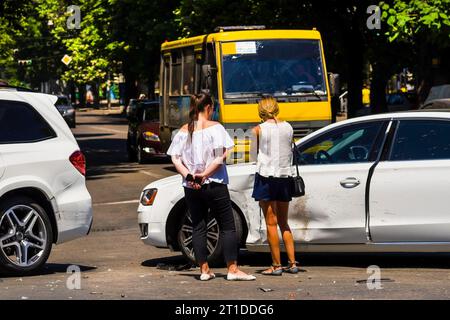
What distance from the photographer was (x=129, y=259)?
43.5ft

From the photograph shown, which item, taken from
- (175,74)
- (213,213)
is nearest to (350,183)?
(213,213)

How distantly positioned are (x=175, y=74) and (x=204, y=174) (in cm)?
1611

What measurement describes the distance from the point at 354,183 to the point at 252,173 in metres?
1.05

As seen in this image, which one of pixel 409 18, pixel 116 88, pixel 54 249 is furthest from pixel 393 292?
pixel 116 88

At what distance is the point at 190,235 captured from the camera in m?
12.0

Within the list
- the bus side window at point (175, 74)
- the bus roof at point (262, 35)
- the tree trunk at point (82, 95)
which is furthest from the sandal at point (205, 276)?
the tree trunk at point (82, 95)

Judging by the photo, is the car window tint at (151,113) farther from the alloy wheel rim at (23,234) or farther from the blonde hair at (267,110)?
the blonde hair at (267,110)

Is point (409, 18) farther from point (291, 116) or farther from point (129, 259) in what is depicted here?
point (129, 259)

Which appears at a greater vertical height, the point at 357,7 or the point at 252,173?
the point at 357,7

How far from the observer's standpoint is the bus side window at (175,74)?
26078 mm

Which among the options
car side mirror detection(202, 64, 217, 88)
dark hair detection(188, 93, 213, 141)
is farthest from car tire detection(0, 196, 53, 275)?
car side mirror detection(202, 64, 217, 88)

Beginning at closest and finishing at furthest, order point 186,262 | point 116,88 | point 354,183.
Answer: point 354,183, point 186,262, point 116,88

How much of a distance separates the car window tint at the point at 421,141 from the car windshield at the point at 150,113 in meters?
21.4

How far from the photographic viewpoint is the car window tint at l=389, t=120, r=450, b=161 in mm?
11428
